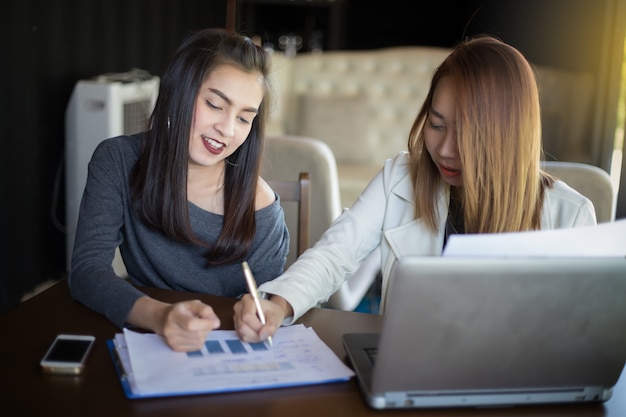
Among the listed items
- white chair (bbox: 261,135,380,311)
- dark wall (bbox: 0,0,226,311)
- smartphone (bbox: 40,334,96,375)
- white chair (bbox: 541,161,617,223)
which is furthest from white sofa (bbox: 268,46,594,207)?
smartphone (bbox: 40,334,96,375)

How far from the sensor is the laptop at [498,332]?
0.88m

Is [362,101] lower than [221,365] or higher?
lower

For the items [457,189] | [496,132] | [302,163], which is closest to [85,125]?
[302,163]

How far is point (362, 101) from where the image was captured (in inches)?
169

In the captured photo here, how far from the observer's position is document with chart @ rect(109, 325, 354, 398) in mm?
999

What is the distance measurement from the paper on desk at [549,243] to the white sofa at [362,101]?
3032 mm

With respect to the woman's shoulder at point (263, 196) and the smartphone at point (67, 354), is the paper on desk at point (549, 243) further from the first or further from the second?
the woman's shoulder at point (263, 196)

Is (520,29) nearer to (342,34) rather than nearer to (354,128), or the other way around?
(354,128)

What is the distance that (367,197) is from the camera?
5.28 ft

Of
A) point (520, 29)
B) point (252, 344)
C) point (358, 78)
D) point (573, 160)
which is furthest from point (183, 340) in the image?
point (520, 29)

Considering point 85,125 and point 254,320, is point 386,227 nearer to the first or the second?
point 254,320

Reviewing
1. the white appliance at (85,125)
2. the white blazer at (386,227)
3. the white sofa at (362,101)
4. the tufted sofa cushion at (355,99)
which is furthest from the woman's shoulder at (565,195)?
the tufted sofa cushion at (355,99)

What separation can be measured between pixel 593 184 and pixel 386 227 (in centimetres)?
59

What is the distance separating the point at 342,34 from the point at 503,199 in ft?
15.3
